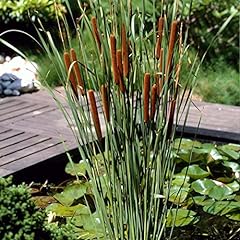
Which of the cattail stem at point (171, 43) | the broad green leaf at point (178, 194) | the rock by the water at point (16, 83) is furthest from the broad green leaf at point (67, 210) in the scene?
the rock by the water at point (16, 83)

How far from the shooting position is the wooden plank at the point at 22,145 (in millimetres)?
4199

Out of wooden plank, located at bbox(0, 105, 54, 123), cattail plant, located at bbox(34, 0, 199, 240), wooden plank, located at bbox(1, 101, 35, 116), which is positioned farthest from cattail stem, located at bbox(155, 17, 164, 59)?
wooden plank, located at bbox(1, 101, 35, 116)

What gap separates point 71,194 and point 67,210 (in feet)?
0.40

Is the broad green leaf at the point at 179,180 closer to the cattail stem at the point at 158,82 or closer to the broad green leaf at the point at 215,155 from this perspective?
the broad green leaf at the point at 215,155

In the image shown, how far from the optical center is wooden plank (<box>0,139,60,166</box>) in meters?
4.06

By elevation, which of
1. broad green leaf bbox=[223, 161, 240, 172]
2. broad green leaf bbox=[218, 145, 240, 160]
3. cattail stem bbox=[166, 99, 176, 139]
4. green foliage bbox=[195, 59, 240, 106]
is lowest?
green foliage bbox=[195, 59, 240, 106]

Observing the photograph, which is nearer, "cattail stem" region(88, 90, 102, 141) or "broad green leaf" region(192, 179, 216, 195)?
"cattail stem" region(88, 90, 102, 141)

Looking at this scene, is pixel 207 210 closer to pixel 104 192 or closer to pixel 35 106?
pixel 104 192

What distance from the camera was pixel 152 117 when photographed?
2.43 metres

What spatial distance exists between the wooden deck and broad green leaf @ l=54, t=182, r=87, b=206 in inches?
18.2

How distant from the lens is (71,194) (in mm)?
3445

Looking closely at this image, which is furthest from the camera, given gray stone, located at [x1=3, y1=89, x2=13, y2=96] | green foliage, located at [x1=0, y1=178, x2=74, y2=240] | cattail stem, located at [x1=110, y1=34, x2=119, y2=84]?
gray stone, located at [x1=3, y1=89, x2=13, y2=96]

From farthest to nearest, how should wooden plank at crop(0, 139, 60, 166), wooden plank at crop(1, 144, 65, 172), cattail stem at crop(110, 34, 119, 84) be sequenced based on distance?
wooden plank at crop(0, 139, 60, 166) → wooden plank at crop(1, 144, 65, 172) → cattail stem at crop(110, 34, 119, 84)

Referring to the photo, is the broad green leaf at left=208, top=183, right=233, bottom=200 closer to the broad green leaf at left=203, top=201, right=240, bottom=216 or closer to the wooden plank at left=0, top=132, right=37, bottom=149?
the broad green leaf at left=203, top=201, right=240, bottom=216
